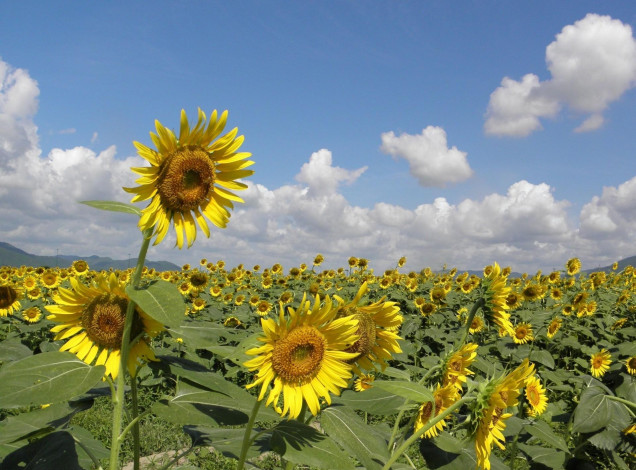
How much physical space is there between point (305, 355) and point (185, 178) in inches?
26.1

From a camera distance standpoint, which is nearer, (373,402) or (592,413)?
(373,402)

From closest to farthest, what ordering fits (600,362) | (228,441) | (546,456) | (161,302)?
(161,302) → (228,441) → (546,456) → (600,362)

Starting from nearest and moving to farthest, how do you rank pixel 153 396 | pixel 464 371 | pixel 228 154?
pixel 228 154 < pixel 464 371 < pixel 153 396

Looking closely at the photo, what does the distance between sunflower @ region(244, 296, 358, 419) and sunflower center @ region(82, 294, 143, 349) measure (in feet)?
1.49

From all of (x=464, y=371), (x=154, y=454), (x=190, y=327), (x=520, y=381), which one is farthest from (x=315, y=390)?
(x=154, y=454)

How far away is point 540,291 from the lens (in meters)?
7.71

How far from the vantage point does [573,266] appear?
8.52 metres

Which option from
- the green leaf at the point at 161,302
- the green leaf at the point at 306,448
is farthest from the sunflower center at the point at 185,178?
the green leaf at the point at 306,448

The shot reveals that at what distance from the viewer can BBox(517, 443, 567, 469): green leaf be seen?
9.36 feet

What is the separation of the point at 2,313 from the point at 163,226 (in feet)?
22.0

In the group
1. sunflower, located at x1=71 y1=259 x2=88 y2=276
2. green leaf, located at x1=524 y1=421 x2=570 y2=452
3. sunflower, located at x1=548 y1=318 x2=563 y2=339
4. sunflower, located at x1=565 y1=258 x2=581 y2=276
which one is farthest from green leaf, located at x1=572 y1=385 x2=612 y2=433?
sunflower, located at x1=71 y1=259 x2=88 y2=276

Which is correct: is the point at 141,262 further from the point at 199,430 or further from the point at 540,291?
the point at 540,291

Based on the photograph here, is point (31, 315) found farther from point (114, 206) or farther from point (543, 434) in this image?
point (543, 434)

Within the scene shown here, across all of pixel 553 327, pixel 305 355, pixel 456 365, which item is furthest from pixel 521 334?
pixel 305 355
